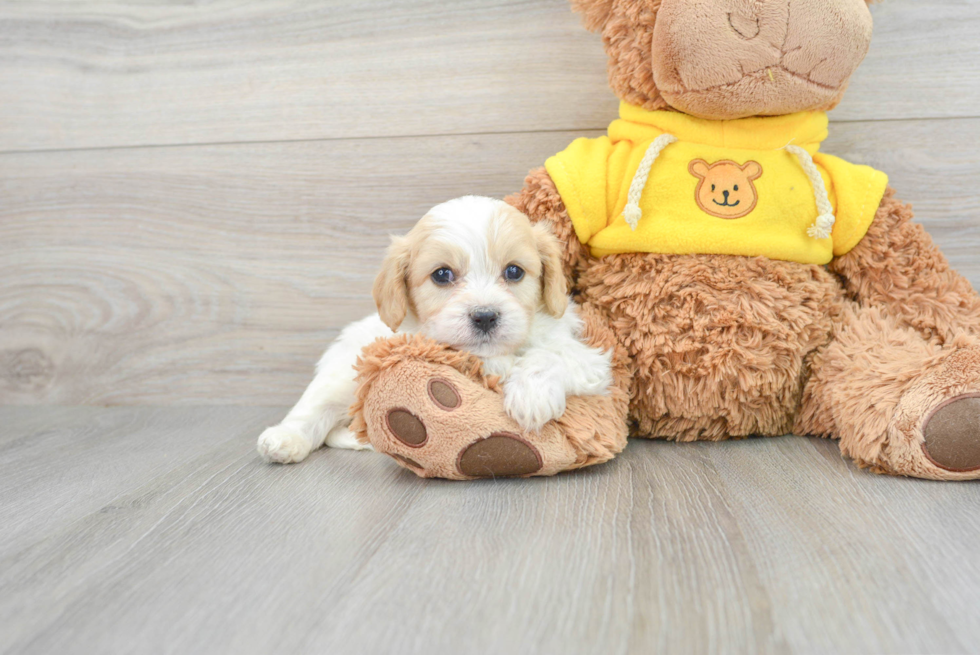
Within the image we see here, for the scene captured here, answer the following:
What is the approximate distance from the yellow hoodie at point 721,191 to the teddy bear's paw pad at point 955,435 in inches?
15.6

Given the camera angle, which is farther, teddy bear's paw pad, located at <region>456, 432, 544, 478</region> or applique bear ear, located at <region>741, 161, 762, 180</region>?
applique bear ear, located at <region>741, 161, 762, 180</region>

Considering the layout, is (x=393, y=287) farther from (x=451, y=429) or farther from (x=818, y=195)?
(x=818, y=195)

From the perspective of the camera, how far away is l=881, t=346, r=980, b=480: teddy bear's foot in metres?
1.11

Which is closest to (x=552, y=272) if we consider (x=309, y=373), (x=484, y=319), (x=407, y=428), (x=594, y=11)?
(x=484, y=319)

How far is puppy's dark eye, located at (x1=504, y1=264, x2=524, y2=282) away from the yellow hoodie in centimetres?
18

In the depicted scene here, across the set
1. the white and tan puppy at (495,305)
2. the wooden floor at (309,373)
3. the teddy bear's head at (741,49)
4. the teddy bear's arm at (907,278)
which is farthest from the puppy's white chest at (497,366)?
the teddy bear's arm at (907,278)

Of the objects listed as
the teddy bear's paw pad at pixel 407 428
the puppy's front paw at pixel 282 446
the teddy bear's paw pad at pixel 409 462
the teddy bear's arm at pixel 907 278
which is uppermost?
the teddy bear's arm at pixel 907 278

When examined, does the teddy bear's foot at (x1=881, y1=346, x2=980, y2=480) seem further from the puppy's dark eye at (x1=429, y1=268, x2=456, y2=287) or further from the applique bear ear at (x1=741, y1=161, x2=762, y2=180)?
the puppy's dark eye at (x1=429, y1=268, x2=456, y2=287)

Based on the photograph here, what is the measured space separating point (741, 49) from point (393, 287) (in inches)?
29.4

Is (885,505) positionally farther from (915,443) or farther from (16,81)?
(16,81)

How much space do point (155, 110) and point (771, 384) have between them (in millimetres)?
1634

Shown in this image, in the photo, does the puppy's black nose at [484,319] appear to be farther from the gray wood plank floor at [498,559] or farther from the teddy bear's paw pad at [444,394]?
the gray wood plank floor at [498,559]

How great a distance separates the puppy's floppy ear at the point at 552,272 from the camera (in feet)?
4.46

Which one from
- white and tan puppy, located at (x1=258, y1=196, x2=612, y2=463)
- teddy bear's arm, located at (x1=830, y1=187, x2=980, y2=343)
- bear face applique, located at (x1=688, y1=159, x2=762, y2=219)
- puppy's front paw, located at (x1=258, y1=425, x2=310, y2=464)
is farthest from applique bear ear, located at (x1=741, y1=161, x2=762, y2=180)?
puppy's front paw, located at (x1=258, y1=425, x2=310, y2=464)
